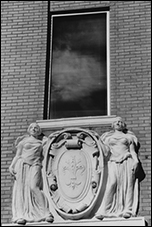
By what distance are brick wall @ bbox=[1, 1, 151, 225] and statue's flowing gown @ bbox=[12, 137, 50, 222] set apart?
32 cm

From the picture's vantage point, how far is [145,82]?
30.5 feet

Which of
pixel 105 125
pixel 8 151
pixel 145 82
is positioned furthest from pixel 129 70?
pixel 8 151

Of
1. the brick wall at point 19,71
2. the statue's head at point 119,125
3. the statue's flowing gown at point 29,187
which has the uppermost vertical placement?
the brick wall at point 19,71

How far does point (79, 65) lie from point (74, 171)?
7.43 feet

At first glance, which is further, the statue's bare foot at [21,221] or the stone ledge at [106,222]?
the statue's bare foot at [21,221]

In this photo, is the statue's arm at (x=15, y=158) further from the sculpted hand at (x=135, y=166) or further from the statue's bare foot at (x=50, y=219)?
the sculpted hand at (x=135, y=166)

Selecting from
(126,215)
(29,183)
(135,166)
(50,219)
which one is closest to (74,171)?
(29,183)

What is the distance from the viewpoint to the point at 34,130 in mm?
8961

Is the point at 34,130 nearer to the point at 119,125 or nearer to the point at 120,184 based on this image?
the point at 119,125

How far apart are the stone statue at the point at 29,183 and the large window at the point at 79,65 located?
0.93m

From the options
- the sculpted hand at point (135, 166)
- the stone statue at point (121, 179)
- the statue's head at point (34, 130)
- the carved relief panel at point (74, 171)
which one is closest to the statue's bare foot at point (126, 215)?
the stone statue at point (121, 179)

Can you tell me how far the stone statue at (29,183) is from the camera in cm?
839

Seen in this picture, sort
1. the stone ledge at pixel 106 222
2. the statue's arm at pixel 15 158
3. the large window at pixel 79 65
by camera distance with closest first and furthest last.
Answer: the stone ledge at pixel 106 222 → the statue's arm at pixel 15 158 → the large window at pixel 79 65

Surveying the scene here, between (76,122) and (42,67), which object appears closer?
(76,122)
